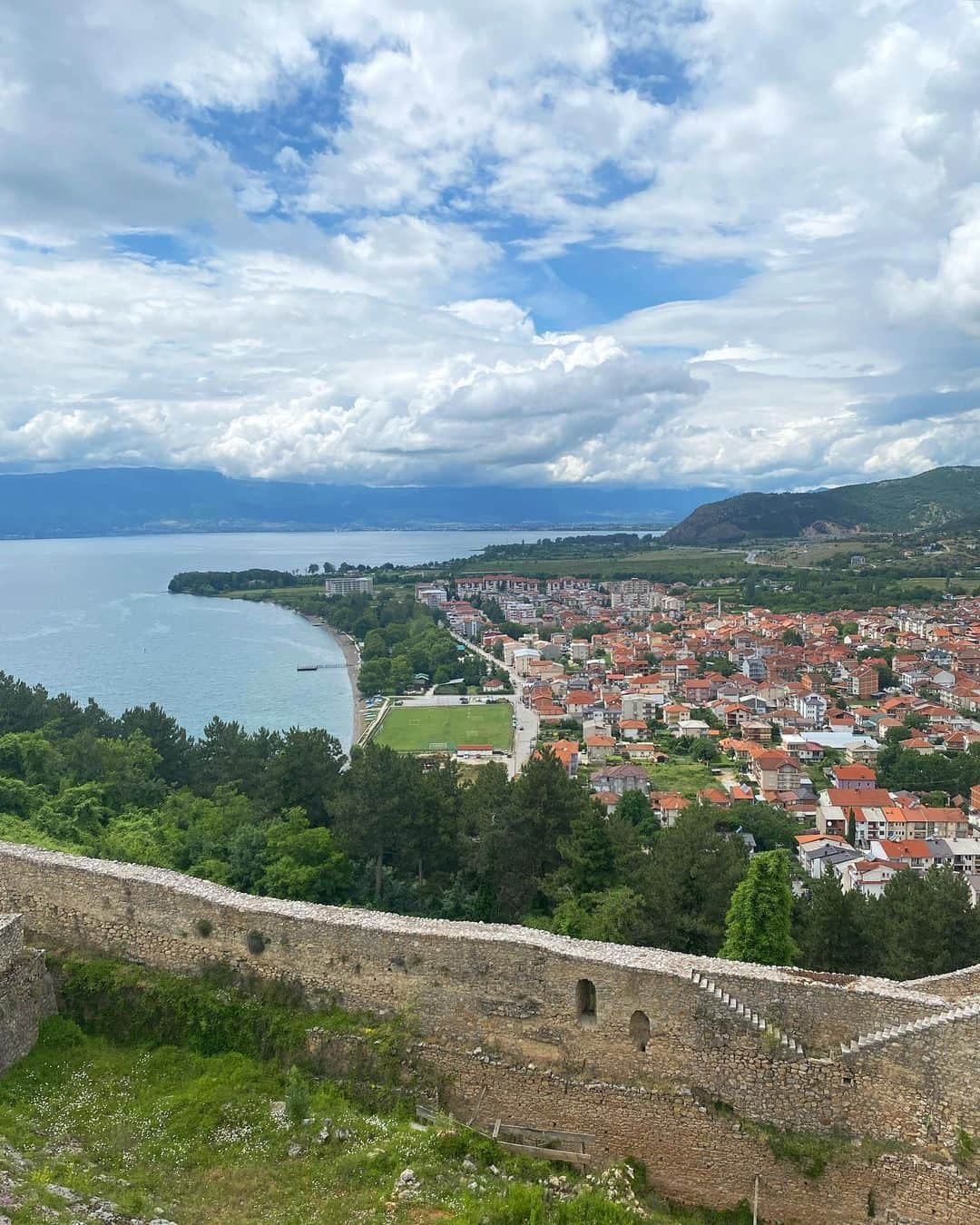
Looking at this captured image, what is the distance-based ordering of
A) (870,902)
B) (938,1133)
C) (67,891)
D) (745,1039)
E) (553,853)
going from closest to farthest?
1. (938,1133)
2. (745,1039)
3. (67,891)
4. (870,902)
5. (553,853)

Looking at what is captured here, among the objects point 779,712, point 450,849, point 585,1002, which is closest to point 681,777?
point 779,712

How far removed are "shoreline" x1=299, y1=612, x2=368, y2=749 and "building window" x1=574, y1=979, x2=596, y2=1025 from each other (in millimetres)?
40700

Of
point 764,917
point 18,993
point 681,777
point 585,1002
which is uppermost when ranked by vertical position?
point 18,993

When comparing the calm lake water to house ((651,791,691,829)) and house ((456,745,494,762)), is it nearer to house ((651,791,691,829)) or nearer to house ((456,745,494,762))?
house ((456,745,494,762))

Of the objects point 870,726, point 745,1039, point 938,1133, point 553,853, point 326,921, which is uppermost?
point 326,921

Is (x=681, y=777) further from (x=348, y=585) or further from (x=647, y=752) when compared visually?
(x=348, y=585)

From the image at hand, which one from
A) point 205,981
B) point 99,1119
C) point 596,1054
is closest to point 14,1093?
point 99,1119

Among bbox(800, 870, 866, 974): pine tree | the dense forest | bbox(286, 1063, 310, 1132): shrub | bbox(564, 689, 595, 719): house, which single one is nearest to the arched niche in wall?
bbox(286, 1063, 310, 1132): shrub

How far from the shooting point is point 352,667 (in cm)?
8350

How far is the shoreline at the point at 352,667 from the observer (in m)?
59.1

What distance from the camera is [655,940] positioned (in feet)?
51.1

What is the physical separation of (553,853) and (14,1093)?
43.4 feet

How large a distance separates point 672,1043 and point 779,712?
5939cm

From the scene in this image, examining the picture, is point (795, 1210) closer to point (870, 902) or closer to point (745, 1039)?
point (745, 1039)
